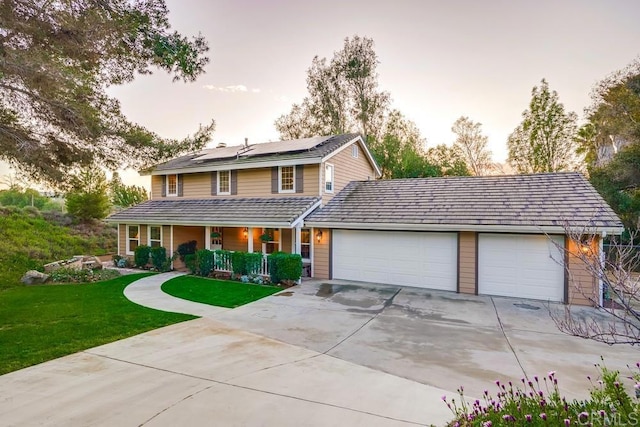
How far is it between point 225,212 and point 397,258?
7664 mm

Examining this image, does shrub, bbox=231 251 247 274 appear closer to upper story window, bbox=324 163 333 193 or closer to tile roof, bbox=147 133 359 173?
tile roof, bbox=147 133 359 173

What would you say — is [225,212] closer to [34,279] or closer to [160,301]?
[160,301]

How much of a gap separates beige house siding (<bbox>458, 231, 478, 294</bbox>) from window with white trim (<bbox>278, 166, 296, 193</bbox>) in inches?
285

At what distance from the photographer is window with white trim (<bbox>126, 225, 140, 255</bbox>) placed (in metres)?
17.4

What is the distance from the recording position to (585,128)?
23547mm

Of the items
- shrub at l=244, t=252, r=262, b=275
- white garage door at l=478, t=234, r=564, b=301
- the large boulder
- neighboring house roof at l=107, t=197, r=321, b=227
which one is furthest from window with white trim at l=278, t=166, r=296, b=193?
the large boulder

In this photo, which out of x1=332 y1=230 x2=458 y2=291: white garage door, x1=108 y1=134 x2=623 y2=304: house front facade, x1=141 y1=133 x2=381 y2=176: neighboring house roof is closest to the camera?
x1=108 y1=134 x2=623 y2=304: house front facade

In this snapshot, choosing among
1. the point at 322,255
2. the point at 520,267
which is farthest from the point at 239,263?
the point at 520,267

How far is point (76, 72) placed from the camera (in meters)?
7.03

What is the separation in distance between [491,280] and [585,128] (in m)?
20.5

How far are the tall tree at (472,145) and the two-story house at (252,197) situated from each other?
12720mm

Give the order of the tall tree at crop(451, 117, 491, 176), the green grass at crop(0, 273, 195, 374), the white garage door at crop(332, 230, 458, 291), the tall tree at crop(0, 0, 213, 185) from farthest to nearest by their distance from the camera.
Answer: the tall tree at crop(451, 117, 491, 176)
the white garage door at crop(332, 230, 458, 291)
the tall tree at crop(0, 0, 213, 185)
the green grass at crop(0, 273, 195, 374)

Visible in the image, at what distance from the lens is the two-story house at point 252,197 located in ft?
44.2

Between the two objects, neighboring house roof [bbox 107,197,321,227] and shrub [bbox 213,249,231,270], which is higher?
neighboring house roof [bbox 107,197,321,227]
